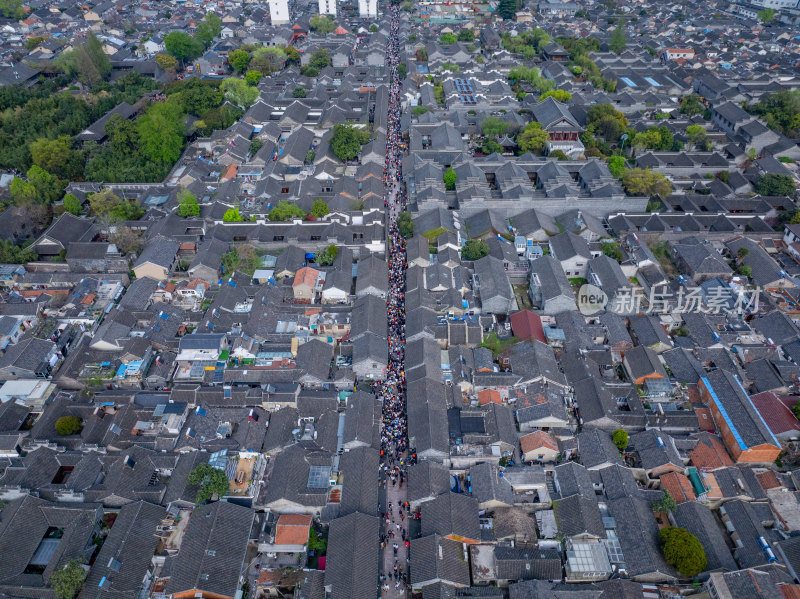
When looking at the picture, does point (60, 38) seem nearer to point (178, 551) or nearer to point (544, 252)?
point (544, 252)

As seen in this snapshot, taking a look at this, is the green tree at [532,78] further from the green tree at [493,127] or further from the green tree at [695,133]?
the green tree at [695,133]

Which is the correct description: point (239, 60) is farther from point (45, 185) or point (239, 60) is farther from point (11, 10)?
point (11, 10)

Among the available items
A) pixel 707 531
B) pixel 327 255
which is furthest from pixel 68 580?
pixel 707 531

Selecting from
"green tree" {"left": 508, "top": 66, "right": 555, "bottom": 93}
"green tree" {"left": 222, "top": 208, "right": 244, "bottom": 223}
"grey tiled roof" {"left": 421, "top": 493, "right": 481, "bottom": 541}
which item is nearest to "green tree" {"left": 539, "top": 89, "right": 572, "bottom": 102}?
"green tree" {"left": 508, "top": 66, "right": 555, "bottom": 93}

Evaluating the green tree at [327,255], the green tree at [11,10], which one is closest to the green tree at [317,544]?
the green tree at [327,255]

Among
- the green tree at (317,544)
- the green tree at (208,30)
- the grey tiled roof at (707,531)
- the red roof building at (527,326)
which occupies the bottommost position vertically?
the green tree at (317,544)

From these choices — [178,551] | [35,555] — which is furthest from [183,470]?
[35,555]
